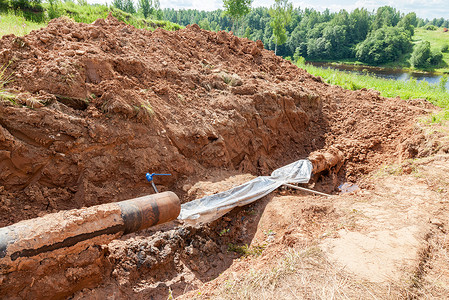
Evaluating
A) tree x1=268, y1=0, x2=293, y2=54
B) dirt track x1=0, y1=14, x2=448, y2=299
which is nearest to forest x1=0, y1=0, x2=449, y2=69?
tree x1=268, y1=0, x2=293, y2=54

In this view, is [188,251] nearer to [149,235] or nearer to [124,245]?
[149,235]

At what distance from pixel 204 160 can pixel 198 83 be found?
80.0 inches

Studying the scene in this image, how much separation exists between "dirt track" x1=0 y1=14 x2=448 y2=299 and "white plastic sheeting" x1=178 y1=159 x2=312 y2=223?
203 mm

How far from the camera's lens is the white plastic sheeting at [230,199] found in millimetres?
3996

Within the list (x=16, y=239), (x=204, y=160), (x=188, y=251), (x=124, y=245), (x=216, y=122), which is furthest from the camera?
(x=216, y=122)

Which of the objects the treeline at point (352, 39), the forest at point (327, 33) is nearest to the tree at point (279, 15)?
the forest at point (327, 33)

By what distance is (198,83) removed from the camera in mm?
6117

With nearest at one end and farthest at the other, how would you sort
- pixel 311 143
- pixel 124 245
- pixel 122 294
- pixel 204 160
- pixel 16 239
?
pixel 16 239
pixel 122 294
pixel 124 245
pixel 204 160
pixel 311 143

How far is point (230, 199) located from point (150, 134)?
5.80 ft

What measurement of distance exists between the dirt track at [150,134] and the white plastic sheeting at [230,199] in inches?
8.0

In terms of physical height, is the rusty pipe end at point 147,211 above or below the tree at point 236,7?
below

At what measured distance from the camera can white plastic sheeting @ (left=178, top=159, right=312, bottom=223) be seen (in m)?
4.00

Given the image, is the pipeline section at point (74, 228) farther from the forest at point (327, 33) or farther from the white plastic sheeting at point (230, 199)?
the forest at point (327, 33)

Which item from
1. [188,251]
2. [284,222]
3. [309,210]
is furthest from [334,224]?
[188,251]
